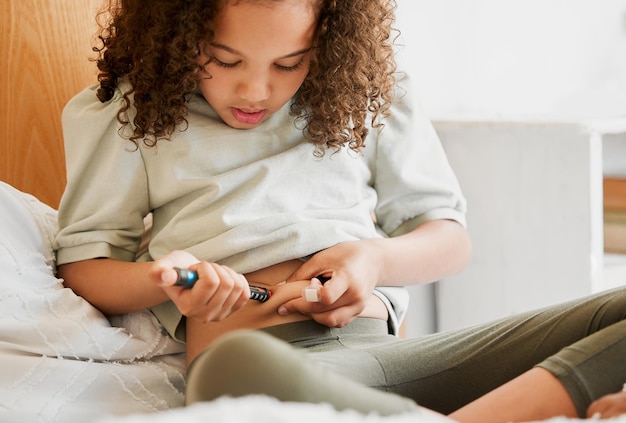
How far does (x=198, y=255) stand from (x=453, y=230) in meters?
0.37

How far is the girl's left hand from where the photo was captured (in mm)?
980

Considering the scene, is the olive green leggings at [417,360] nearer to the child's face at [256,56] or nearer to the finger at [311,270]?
the finger at [311,270]

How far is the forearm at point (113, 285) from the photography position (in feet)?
3.37

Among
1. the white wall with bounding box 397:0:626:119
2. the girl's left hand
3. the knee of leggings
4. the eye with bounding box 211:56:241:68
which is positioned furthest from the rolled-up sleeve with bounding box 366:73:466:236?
the white wall with bounding box 397:0:626:119

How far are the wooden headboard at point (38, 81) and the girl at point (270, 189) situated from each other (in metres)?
0.18

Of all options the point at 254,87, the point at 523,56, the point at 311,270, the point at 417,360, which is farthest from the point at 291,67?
the point at 523,56

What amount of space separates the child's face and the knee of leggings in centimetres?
39

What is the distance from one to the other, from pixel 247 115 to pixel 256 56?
99 mm

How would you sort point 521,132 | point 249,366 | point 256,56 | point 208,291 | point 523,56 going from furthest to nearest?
1. point 523,56
2. point 521,132
3. point 256,56
4. point 208,291
5. point 249,366

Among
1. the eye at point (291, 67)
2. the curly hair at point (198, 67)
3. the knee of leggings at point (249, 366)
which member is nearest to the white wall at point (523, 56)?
the curly hair at point (198, 67)

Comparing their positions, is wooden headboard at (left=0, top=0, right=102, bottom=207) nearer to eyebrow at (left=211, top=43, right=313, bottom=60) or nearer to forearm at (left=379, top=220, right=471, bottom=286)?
eyebrow at (left=211, top=43, right=313, bottom=60)

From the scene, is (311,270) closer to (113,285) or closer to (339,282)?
(339,282)

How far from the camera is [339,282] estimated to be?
3.20 ft

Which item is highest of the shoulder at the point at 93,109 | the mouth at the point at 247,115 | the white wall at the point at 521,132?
the shoulder at the point at 93,109
